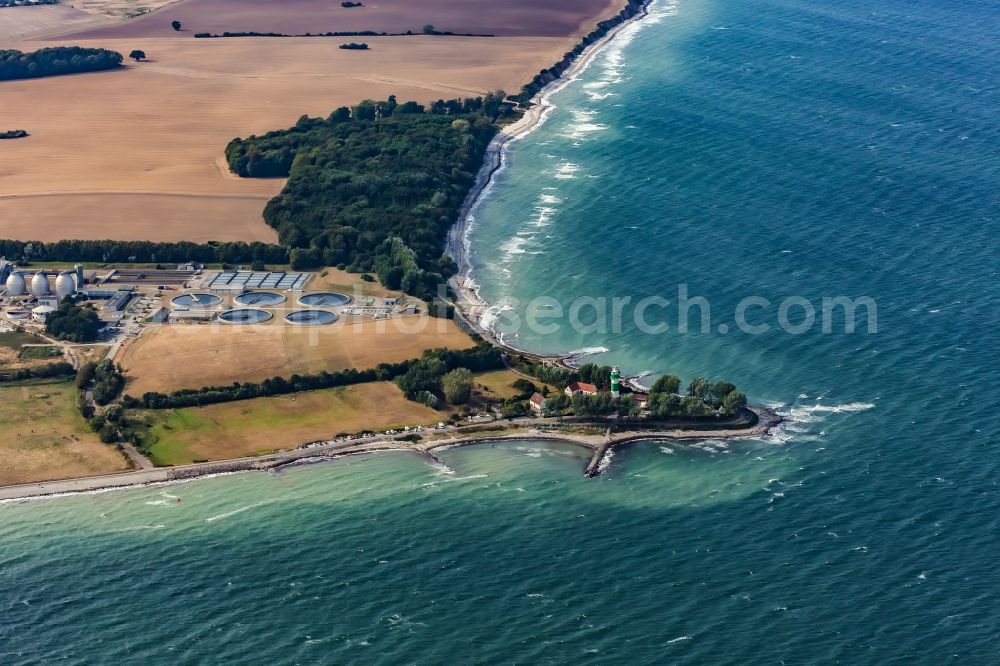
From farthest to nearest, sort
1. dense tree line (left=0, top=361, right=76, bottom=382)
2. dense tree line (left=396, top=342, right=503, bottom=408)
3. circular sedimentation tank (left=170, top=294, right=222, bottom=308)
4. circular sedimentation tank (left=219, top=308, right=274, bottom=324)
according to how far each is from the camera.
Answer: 1. circular sedimentation tank (left=170, top=294, right=222, bottom=308)
2. circular sedimentation tank (left=219, top=308, right=274, bottom=324)
3. dense tree line (left=0, top=361, right=76, bottom=382)
4. dense tree line (left=396, top=342, right=503, bottom=408)

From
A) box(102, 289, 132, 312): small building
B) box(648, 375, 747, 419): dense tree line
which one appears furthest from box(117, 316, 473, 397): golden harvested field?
box(648, 375, 747, 419): dense tree line

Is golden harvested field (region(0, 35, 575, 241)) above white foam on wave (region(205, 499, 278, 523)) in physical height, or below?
above

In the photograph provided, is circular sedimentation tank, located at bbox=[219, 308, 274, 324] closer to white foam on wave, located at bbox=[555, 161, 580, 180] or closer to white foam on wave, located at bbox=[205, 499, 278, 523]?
white foam on wave, located at bbox=[205, 499, 278, 523]

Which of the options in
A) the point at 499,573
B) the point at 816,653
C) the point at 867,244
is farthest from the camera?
the point at 867,244

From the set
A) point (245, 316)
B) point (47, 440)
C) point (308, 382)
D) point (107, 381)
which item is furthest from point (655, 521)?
point (245, 316)

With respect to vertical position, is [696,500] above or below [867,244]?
below

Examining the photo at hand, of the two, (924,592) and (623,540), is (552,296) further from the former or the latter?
(924,592)

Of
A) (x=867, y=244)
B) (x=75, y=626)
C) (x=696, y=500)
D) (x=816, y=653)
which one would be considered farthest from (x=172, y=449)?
(x=867, y=244)
